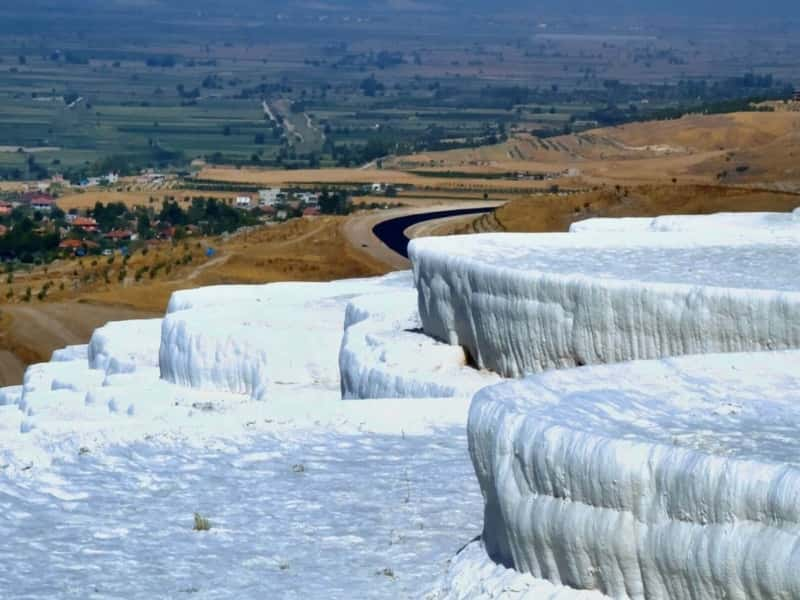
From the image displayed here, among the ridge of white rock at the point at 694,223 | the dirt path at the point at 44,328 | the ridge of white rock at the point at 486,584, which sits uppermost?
the ridge of white rock at the point at 486,584

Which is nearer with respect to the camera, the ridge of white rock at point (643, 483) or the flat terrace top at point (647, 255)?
the ridge of white rock at point (643, 483)

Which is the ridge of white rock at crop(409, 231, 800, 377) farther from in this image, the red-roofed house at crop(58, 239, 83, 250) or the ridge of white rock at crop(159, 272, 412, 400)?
the red-roofed house at crop(58, 239, 83, 250)

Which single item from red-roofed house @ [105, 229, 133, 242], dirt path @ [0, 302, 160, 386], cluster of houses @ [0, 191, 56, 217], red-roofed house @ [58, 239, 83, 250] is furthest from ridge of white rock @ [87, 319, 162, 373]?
cluster of houses @ [0, 191, 56, 217]

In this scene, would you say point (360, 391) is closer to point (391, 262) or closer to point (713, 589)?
point (713, 589)

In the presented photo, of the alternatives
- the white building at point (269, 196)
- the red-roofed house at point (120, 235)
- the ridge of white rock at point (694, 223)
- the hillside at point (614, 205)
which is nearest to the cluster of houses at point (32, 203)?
the white building at point (269, 196)

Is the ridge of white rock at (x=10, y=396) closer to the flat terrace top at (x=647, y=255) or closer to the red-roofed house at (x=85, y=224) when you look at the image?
the flat terrace top at (x=647, y=255)

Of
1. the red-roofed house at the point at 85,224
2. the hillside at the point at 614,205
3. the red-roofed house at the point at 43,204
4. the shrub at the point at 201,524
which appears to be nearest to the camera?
the shrub at the point at 201,524
